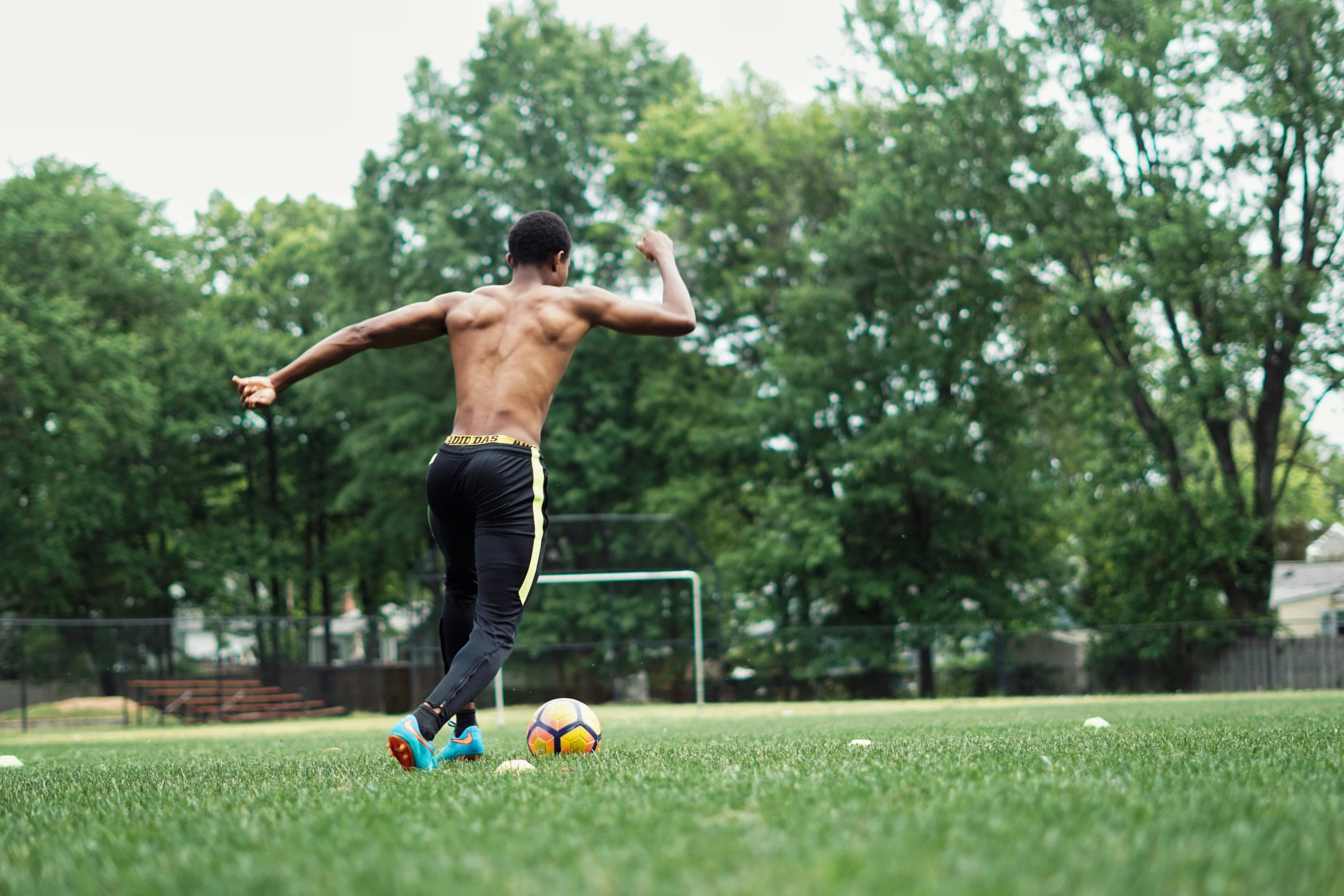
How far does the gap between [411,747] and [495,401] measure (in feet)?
4.36

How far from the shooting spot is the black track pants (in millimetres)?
4398

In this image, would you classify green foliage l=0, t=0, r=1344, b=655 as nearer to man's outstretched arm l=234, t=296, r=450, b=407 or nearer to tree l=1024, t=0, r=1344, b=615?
tree l=1024, t=0, r=1344, b=615

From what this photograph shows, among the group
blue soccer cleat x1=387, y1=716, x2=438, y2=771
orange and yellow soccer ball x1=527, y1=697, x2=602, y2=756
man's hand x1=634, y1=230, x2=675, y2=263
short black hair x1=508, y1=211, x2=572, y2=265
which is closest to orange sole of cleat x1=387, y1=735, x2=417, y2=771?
blue soccer cleat x1=387, y1=716, x2=438, y2=771

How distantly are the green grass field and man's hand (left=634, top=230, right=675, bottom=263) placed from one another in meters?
2.05

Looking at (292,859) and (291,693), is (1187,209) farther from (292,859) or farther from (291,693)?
(292,859)

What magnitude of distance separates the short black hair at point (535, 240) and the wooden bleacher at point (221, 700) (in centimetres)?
1998

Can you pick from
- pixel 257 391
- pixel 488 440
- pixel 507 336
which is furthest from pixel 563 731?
pixel 257 391

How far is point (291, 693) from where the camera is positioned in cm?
2373

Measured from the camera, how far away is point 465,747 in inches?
187

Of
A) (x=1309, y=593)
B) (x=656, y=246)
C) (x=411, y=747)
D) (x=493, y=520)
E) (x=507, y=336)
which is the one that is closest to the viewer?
(x=411, y=747)

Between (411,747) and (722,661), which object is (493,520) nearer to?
(411,747)

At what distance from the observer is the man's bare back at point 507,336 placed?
4527 millimetres

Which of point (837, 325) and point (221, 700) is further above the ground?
point (837, 325)

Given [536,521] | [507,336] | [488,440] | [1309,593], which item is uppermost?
[507,336]
